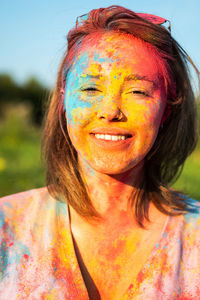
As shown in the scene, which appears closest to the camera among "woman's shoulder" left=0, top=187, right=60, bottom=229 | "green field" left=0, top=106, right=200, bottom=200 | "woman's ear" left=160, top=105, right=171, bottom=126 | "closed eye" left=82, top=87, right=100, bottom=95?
"closed eye" left=82, top=87, right=100, bottom=95

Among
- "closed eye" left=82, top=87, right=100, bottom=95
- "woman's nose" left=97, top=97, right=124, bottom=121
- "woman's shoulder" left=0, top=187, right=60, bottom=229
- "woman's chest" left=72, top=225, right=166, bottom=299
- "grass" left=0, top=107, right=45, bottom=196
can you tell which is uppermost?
"closed eye" left=82, top=87, right=100, bottom=95

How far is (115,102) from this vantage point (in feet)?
6.75

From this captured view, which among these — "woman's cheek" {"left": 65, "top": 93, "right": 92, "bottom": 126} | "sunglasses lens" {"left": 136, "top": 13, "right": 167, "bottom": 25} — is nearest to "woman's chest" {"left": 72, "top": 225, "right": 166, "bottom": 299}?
"woman's cheek" {"left": 65, "top": 93, "right": 92, "bottom": 126}

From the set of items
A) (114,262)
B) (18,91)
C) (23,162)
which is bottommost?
(18,91)

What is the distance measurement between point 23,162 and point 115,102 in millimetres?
6770

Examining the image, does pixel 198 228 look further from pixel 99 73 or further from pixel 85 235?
pixel 99 73

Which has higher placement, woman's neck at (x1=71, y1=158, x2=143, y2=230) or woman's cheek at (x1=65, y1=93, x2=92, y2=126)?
woman's cheek at (x1=65, y1=93, x2=92, y2=126)

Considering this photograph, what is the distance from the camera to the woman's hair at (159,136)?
87.2 inches

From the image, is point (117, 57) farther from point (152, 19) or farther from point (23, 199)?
point (23, 199)

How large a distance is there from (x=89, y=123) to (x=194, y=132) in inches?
40.5

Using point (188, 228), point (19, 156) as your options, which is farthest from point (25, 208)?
point (19, 156)

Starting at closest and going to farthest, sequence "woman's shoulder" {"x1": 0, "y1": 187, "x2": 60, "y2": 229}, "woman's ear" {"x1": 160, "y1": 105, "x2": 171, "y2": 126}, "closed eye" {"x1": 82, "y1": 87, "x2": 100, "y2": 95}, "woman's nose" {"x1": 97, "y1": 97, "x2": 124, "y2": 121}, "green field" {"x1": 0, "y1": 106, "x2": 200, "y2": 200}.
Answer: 1. "woman's nose" {"x1": 97, "y1": 97, "x2": 124, "y2": 121}
2. "closed eye" {"x1": 82, "y1": 87, "x2": 100, "y2": 95}
3. "woman's shoulder" {"x1": 0, "y1": 187, "x2": 60, "y2": 229}
4. "woman's ear" {"x1": 160, "y1": 105, "x2": 171, "y2": 126}
5. "green field" {"x1": 0, "y1": 106, "x2": 200, "y2": 200}

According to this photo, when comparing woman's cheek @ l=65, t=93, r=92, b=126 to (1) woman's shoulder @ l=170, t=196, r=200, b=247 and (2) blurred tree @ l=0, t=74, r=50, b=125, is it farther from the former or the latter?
(2) blurred tree @ l=0, t=74, r=50, b=125

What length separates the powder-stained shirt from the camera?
2.04 m
